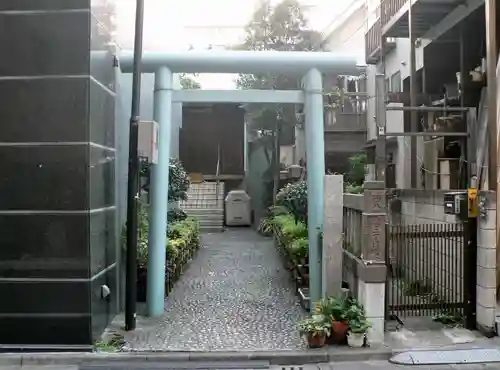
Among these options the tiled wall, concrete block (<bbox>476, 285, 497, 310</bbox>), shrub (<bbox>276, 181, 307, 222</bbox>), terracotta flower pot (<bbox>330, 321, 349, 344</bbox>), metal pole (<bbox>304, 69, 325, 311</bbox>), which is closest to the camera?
terracotta flower pot (<bbox>330, 321, 349, 344</bbox>)

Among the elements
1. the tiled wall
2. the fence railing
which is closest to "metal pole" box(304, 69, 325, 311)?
the tiled wall

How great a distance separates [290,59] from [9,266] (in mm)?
5509

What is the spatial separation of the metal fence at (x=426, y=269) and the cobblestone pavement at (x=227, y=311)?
5.93 ft

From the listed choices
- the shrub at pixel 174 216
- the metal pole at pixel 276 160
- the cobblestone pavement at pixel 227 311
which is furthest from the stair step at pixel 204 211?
the cobblestone pavement at pixel 227 311

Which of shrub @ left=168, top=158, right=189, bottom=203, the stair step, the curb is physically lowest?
the curb

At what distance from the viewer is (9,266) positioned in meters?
7.77

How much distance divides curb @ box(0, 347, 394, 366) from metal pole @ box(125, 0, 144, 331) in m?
1.18

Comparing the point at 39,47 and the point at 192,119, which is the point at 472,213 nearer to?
the point at 39,47

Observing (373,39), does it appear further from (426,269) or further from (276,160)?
(426,269)

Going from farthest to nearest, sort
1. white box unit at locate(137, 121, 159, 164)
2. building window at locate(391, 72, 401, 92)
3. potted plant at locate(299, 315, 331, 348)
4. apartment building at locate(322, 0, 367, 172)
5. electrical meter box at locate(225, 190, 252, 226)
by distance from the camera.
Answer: electrical meter box at locate(225, 190, 252, 226) < apartment building at locate(322, 0, 367, 172) < building window at locate(391, 72, 401, 92) < white box unit at locate(137, 121, 159, 164) < potted plant at locate(299, 315, 331, 348)

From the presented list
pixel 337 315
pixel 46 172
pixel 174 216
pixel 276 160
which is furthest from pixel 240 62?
pixel 276 160

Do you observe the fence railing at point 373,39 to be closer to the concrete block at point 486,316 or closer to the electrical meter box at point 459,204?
the electrical meter box at point 459,204

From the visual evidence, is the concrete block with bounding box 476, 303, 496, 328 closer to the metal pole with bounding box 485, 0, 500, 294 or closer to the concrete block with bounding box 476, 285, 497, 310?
the concrete block with bounding box 476, 285, 497, 310

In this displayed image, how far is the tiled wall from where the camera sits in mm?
7738
